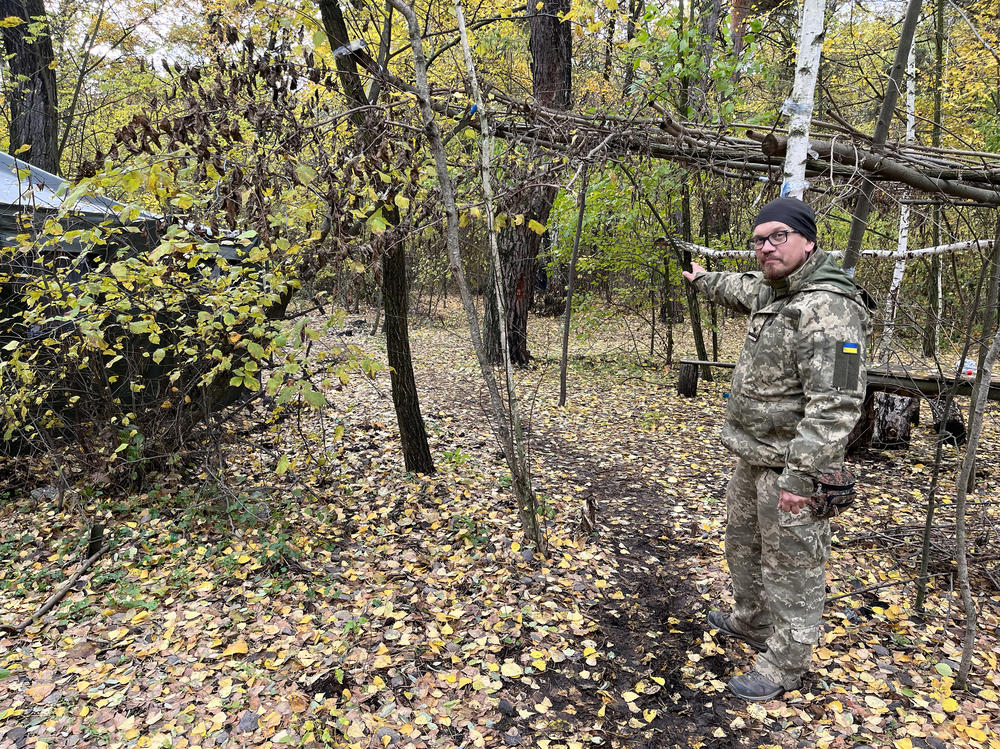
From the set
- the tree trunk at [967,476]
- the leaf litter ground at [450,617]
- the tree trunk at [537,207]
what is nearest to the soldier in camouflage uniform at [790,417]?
the leaf litter ground at [450,617]

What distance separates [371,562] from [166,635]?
1.21 metres

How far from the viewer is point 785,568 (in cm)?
254

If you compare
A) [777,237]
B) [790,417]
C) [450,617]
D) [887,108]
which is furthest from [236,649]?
[887,108]

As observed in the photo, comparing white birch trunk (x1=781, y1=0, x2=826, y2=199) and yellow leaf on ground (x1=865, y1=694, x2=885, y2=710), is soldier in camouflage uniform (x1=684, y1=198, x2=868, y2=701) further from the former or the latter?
white birch trunk (x1=781, y1=0, x2=826, y2=199)

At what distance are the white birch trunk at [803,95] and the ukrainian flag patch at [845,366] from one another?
4.31ft

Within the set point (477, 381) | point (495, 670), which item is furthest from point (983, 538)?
point (477, 381)

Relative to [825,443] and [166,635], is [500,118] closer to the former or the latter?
[825,443]

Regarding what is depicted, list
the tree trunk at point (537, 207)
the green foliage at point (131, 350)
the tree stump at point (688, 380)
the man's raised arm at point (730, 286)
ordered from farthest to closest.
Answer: the tree trunk at point (537, 207), the tree stump at point (688, 380), the green foliage at point (131, 350), the man's raised arm at point (730, 286)

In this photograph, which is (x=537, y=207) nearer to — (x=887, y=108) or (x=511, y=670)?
(x=887, y=108)

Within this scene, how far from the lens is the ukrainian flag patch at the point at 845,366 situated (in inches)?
89.6

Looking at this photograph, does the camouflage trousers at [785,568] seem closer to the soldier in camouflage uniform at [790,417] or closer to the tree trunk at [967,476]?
the soldier in camouflage uniform at [790,417]

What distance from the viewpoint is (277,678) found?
2732 millimetres

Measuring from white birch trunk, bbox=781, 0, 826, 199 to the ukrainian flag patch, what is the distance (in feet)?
4.31

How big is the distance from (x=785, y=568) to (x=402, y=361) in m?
3.11
